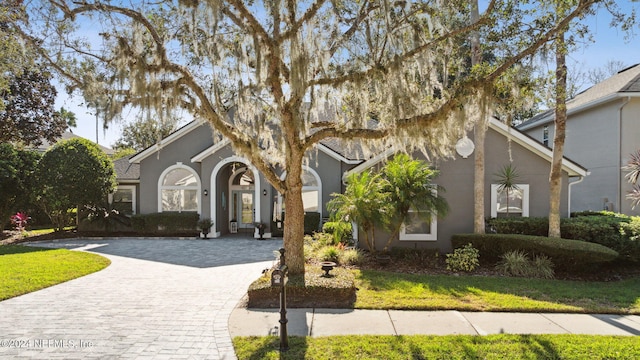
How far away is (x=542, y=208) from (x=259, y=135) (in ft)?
29.5

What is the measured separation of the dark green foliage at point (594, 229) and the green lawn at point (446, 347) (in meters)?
5.21

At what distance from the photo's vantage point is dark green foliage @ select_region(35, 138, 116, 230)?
49.3ft

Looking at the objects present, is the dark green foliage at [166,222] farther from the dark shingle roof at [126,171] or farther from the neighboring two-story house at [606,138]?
the neighboring two-story house at [606,138]

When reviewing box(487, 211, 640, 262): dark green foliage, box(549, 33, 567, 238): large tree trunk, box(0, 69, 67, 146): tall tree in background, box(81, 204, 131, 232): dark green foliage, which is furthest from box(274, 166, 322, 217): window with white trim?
box(0, 69, 67, 146): tall tree in background

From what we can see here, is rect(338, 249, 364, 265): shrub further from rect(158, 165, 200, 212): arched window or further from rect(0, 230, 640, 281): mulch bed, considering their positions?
rect(158, 165, 200, 212): arched window

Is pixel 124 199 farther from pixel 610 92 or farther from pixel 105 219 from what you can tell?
pixel 610 92

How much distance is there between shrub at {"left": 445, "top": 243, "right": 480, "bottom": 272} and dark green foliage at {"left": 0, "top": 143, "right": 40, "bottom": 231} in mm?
17303

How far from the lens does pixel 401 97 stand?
21.7ft

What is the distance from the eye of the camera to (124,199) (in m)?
18.4

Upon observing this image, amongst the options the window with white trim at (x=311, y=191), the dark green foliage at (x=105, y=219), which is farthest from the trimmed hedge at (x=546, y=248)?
the dark green foliage at (x=105, y=219)

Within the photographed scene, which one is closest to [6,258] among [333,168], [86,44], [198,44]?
[86,44]

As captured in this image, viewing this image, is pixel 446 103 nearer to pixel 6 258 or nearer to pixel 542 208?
pixel 542 208

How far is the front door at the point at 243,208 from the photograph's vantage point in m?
18.2

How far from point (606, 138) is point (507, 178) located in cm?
800
